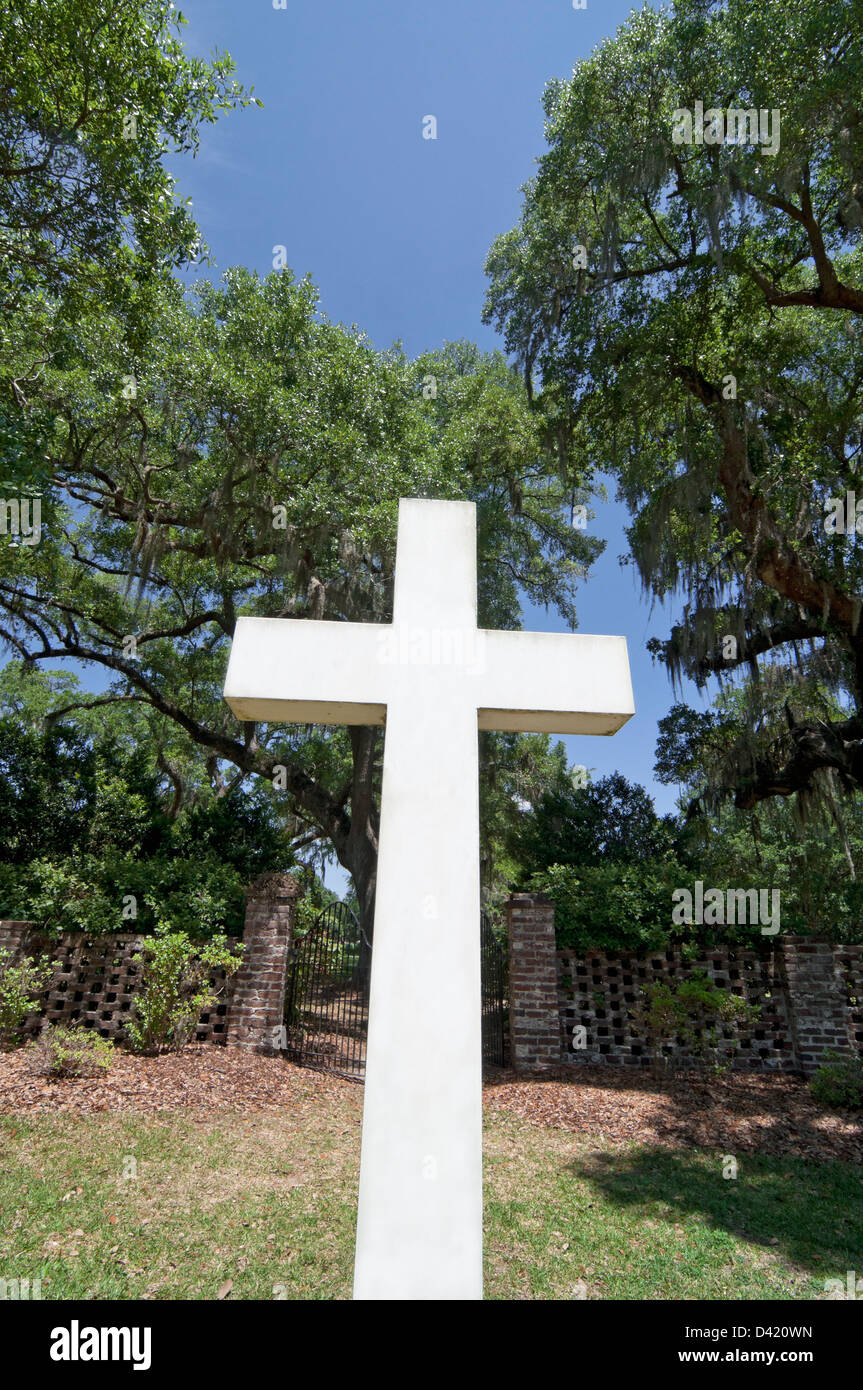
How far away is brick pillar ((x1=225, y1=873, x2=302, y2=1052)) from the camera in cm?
737

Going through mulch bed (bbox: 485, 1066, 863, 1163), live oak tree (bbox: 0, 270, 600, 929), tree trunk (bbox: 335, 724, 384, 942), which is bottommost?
mulch bed (bbox: 485, 1066, 863, 1163)

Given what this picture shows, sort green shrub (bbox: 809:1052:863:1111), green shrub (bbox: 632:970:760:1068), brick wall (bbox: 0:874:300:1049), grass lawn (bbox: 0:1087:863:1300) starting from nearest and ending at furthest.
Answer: grass lawn (bbox: 0:1087:863:1300)
green shrub (bbox: 809:1052:863:1111)
green shrub (bbox: 632:970:760:1068)
brick wall (bbox: 0:874:300:1049)

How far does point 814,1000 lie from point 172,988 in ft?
21.0

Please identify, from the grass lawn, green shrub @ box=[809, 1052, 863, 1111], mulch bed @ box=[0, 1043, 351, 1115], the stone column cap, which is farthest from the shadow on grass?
the stone column cap

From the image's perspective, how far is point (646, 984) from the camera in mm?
7754

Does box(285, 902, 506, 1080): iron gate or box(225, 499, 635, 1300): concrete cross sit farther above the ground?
box(225, 499, 635, 1300): concrete cross

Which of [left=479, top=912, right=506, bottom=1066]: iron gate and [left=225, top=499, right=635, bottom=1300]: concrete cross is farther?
[left=479, top=912, right=506, bottom=1066]: iron gate

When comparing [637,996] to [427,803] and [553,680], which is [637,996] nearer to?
[553,680]

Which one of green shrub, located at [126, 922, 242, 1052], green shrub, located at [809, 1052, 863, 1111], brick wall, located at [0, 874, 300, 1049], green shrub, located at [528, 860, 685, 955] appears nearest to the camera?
green shrub, located at [809, 1052, 863, 1111]

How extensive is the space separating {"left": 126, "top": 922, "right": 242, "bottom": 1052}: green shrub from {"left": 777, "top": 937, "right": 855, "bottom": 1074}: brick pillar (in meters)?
5.73

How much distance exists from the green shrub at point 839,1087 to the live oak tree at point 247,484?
6.65m

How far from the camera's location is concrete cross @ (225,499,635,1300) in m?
1.95

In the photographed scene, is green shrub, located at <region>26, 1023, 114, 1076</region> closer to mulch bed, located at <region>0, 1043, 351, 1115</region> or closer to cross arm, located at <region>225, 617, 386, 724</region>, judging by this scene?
mulch bed, located at <region>0, 1043, 351, 1115</region>

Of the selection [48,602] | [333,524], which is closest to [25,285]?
[333,524]
